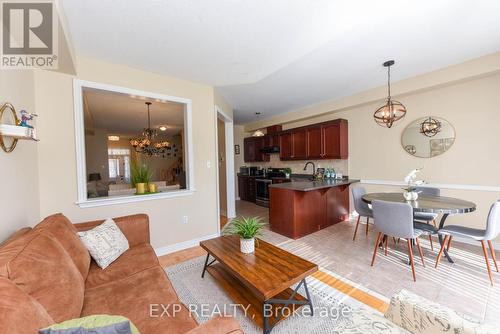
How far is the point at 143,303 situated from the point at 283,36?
2.48 m

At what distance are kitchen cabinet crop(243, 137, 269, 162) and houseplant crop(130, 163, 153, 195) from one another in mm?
3935

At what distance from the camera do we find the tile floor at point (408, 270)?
1845mm

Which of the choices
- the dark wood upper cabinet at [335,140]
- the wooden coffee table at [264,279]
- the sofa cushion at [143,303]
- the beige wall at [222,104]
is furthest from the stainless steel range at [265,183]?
the sofa cushion at [143,303]

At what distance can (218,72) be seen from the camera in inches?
112

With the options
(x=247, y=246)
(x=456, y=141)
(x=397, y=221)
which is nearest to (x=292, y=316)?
(x=247, y=246)

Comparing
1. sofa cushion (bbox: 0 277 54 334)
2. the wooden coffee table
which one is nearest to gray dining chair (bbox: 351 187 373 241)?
the wooden coffee table

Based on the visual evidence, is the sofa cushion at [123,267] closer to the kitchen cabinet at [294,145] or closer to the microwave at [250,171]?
the kitchen cabinet at [294,145]

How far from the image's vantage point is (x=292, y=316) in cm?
169

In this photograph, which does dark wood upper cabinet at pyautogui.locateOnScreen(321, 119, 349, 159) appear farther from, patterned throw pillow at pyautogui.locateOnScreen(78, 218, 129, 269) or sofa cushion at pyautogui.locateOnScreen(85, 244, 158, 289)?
patterned throw pillow at pyautogui.locateOnScreen(78, 218, 129, 269)

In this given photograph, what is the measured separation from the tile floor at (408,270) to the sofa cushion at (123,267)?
6.37 feet

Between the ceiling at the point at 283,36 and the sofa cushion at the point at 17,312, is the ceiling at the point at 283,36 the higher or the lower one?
the higher one

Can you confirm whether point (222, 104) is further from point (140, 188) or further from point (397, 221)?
point (397, 221)

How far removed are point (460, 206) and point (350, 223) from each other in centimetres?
200

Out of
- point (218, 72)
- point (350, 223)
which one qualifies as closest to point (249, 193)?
point (350, 223)
